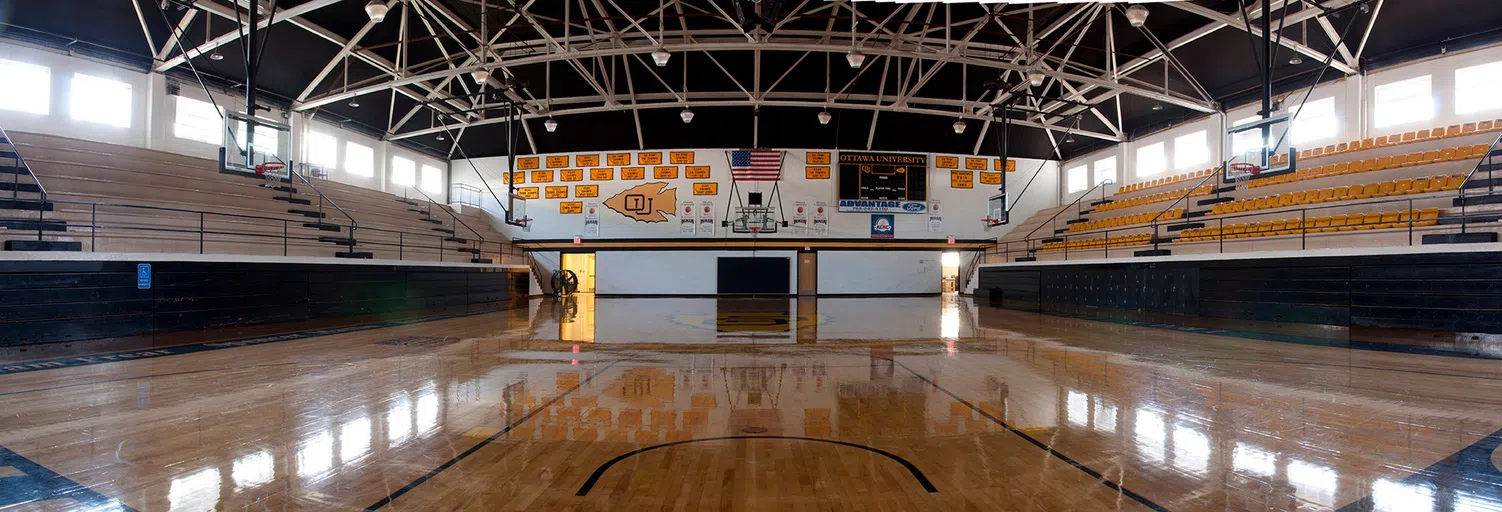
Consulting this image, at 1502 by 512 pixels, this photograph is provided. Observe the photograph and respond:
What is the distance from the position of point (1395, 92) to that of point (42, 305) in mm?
24507

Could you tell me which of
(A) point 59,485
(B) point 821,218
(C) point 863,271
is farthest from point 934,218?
(A) point 59,485

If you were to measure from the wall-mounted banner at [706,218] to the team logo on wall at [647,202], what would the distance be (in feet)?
3.40

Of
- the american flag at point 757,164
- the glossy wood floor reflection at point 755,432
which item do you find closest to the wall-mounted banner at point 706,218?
the american flag at point 757,164

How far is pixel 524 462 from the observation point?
267 centimetres

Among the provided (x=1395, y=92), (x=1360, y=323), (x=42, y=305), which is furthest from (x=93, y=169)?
(x=1395, y=92)

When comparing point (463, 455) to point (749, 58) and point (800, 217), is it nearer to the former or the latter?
point (749, 58)

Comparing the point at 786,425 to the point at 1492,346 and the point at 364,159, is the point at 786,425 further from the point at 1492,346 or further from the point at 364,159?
the point at 364,159

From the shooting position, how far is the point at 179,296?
26.3 ft

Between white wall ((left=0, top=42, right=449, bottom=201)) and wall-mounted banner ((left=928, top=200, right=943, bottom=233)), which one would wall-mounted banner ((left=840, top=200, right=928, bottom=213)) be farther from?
white wall ((left=0, top=42, right=449, bottom=201))

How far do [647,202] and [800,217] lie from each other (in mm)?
5784

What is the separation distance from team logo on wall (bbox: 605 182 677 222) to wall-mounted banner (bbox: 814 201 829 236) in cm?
532

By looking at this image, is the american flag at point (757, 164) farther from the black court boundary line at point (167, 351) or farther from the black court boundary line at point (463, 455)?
the black court boundary line at point (463, 455)

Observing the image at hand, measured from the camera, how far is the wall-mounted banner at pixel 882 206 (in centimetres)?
2122

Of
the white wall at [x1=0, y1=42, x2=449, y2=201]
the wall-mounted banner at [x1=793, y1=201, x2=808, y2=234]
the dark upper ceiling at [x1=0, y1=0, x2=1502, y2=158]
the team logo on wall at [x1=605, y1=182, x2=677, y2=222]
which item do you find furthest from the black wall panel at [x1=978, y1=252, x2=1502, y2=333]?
the white wall at [x1=0, y1=42, x2=449, y2=201]
